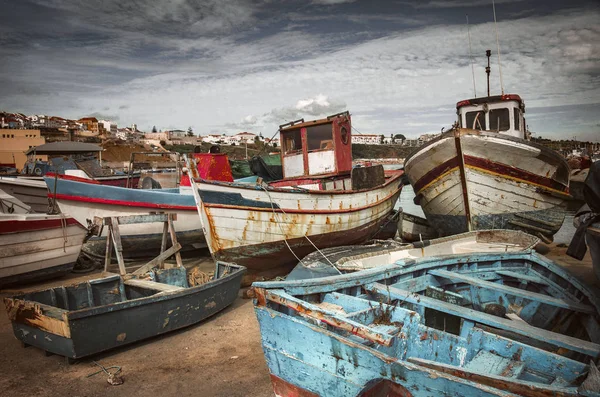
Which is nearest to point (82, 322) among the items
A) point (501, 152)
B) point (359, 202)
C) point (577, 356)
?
point (577, 356)

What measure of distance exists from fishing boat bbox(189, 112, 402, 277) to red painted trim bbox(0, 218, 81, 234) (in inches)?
114

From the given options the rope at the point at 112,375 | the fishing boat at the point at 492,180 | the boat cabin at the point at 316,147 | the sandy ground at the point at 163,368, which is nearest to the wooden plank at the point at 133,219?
the sandy ground at the point at 163,368

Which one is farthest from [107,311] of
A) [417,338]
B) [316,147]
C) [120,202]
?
[316,147]

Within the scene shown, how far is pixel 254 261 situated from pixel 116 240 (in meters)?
2.57

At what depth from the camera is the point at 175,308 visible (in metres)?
5.25

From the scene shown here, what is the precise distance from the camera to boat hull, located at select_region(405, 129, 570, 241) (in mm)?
8247

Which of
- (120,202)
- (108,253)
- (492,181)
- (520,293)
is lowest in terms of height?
(520,293)

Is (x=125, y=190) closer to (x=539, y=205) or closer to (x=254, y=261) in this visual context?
(x=254, y=261)

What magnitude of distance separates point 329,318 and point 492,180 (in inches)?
283

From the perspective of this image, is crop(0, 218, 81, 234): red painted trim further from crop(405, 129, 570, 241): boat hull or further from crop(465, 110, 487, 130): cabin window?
crop(465, 110, 487, 130): cabin window

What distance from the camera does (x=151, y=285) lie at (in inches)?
225

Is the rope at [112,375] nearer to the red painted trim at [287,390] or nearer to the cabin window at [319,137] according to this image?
the red painted trim at [287,390]

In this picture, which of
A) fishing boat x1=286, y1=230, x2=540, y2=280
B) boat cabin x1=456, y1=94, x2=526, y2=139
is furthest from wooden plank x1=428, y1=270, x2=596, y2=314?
boat cabin x1=456, y1=94, x2=526, y2=139

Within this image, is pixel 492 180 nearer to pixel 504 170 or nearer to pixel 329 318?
pixel 504 170
